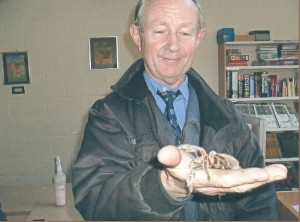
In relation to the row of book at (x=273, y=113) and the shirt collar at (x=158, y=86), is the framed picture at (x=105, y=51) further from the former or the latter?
the shirt collar at (x=158, y=86)

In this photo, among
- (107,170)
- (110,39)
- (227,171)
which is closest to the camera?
(227,171)

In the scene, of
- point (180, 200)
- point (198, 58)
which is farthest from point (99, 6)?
point (180, 200)

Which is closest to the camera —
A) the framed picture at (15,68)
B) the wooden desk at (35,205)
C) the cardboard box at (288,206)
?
the cardboard box at (288,206)

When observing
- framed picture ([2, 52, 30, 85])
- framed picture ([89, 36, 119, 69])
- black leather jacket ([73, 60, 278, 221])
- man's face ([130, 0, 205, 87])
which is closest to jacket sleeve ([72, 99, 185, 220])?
black leather jacket ([73, 60, 278, 221])

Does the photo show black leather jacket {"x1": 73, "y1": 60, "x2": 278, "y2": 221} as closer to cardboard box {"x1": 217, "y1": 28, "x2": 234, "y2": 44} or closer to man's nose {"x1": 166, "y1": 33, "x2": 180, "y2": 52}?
man's nose {"x1": 166, "y1": 33, "x2": 180, "y2": 52}

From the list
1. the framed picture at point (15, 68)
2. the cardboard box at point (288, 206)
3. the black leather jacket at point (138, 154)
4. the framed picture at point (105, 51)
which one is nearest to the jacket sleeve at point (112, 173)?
the black leather jacket at point (138, 154)

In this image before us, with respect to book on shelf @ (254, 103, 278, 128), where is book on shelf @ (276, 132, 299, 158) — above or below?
below

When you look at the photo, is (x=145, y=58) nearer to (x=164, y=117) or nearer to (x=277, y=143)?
(x=164, y=117)
